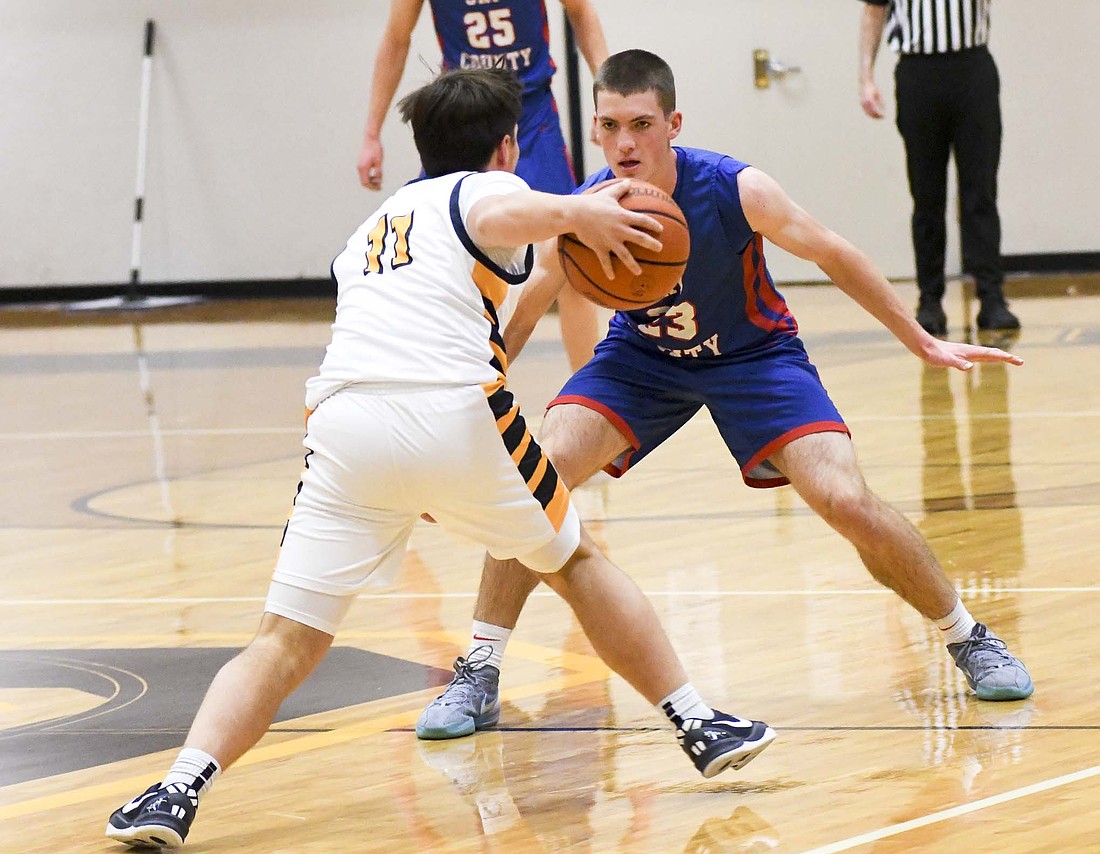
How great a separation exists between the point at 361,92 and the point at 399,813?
10994 mm

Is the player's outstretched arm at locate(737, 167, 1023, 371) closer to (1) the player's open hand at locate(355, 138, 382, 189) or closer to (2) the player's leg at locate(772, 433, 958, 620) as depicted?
(2) the player's leg at locate(772, 433, 958, 620)

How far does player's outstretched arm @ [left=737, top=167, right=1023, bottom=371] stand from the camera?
372cm

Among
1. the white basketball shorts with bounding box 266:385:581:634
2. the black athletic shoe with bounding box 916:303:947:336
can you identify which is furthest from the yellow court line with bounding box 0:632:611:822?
the black athletic shoe with bounding box 916:303:947:336

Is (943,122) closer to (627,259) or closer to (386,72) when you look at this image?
(386,72)

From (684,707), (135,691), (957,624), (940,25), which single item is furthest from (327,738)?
(940,25)

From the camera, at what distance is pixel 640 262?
315cm

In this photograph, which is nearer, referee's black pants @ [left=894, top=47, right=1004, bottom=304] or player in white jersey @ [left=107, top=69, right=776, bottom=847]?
player in white jersey @ [left=107, top=69, right=776, bottom=847]

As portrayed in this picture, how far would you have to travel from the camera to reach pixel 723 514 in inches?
227

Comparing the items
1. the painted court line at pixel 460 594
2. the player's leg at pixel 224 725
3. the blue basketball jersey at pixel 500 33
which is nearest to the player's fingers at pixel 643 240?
the player's leg at pixel 224 725

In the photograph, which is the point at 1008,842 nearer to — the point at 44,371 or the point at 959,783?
the point at 959,783

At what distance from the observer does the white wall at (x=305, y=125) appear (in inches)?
496

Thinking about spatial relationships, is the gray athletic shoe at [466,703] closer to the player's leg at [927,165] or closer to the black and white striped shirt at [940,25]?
the player's leg at [927,165]

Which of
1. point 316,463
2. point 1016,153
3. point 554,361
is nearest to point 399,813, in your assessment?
point 316,463

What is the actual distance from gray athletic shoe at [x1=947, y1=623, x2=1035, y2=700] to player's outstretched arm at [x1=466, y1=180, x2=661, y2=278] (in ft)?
4.19
